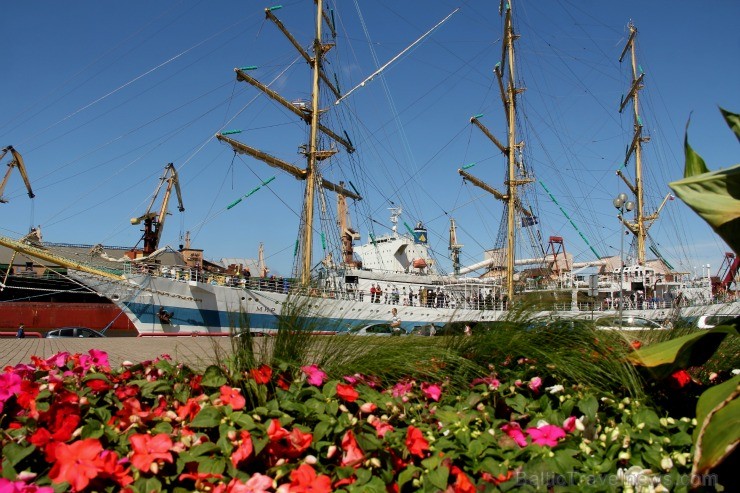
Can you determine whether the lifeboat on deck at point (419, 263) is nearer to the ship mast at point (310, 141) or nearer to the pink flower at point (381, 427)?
the ship mast at point (310, 141)

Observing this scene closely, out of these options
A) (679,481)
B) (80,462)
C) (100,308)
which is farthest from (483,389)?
Answer: (100,308)

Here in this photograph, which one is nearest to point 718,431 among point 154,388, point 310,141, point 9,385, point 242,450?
point 242,450

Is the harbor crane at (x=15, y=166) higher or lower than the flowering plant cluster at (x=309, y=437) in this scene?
higher

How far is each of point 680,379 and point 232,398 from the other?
266cm

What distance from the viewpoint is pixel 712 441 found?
2.10 m

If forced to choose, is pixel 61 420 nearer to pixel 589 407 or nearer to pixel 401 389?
pixel 401 389

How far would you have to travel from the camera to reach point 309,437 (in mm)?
2361

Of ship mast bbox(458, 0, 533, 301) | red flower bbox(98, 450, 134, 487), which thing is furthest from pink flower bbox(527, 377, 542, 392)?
ship mast bbox(458, 0, 533, 301)

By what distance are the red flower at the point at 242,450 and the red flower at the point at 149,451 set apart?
25 centimetres

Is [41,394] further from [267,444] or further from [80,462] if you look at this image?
[267,444]

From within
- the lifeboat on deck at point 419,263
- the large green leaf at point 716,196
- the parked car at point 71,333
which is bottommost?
the parked car at point 71,333

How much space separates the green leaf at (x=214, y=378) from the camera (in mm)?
2924


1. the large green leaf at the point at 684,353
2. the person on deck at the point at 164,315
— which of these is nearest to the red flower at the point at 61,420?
the large green leaf at the point at 684,353

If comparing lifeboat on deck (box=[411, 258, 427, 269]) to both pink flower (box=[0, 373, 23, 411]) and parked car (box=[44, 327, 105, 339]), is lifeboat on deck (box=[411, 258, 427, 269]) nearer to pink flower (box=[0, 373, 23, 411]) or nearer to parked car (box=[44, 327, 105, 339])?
parked car (box=[44, 327, 105, 339])
